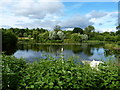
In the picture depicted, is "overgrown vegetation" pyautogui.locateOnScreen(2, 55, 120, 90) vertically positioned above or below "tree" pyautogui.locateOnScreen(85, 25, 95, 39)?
below

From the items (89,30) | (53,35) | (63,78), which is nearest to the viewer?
(63,78)

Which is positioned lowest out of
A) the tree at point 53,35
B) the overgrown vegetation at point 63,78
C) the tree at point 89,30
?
the overgrown vegetation at point 63,78

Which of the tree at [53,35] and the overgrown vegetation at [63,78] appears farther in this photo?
Result: the tree at [53,35]

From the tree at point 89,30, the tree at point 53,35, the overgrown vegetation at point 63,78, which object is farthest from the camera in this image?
the tree at point 89,30

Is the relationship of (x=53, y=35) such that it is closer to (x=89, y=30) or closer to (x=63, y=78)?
(x=89, y=30)

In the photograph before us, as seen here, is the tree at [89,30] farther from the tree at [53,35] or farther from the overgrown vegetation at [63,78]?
the overgrown vegetation at [63,78]

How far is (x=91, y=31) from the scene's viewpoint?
118ft

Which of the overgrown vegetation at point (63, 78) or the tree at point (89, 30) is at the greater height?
the tree at point (89, 30)

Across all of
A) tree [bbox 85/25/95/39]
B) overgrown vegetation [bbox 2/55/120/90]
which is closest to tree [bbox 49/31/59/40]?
tree [bbox 85/25/95/39]

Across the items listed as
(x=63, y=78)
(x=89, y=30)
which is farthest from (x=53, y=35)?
(x=63, y=78)

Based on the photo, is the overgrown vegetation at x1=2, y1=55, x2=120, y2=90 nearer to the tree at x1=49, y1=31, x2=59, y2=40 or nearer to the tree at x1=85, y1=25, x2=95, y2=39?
the tree at x1=49, y1=31, x2=59, y2=40

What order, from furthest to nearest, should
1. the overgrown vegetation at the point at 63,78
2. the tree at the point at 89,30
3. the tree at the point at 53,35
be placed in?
the tree at the point at 89,30, the tree at the point at 53,35, the overgrown vegetation at the point at 63,78

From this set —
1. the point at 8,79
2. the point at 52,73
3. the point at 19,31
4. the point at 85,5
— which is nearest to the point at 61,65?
the point at 52,73

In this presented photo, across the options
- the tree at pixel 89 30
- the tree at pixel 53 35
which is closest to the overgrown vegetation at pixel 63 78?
the tree at pixel 53 35
